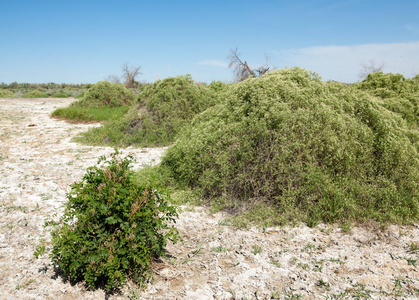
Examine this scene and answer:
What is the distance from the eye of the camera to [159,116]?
941 centimetres

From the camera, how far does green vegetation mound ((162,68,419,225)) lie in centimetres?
413

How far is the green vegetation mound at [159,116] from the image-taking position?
9.02 meters

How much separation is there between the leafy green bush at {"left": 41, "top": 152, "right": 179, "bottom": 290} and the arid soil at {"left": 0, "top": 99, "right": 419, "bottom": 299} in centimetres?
21

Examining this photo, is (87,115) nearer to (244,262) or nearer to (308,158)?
(308,158)

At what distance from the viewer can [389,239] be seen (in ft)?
12.0

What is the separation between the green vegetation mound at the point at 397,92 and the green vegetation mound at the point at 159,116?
4331 mm

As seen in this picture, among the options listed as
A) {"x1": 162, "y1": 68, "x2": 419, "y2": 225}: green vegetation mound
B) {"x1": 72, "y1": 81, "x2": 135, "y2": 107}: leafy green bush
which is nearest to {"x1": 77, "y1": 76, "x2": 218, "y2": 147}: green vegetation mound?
{"x1": 162, "y1": 68, "x2": 419, "y2": 225}: green vegetation mound

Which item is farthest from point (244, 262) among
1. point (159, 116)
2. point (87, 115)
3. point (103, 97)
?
point (103, 97)

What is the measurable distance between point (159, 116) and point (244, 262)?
22.3 ft

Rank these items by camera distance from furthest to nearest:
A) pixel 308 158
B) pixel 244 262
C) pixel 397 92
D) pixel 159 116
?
1. pixel 159 116
2. pixel 397 92
3. pixel 308 158
4. pixel 244 262

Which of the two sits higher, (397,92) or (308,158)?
(397,92)

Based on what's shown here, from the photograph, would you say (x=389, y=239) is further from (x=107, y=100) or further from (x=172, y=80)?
(x=107, y=100)

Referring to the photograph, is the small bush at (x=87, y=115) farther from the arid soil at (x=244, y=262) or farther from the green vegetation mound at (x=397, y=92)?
the green vegetation mound at (x=397, y=92)

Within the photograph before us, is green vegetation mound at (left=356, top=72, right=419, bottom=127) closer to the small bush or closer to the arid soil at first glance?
the arid soil
